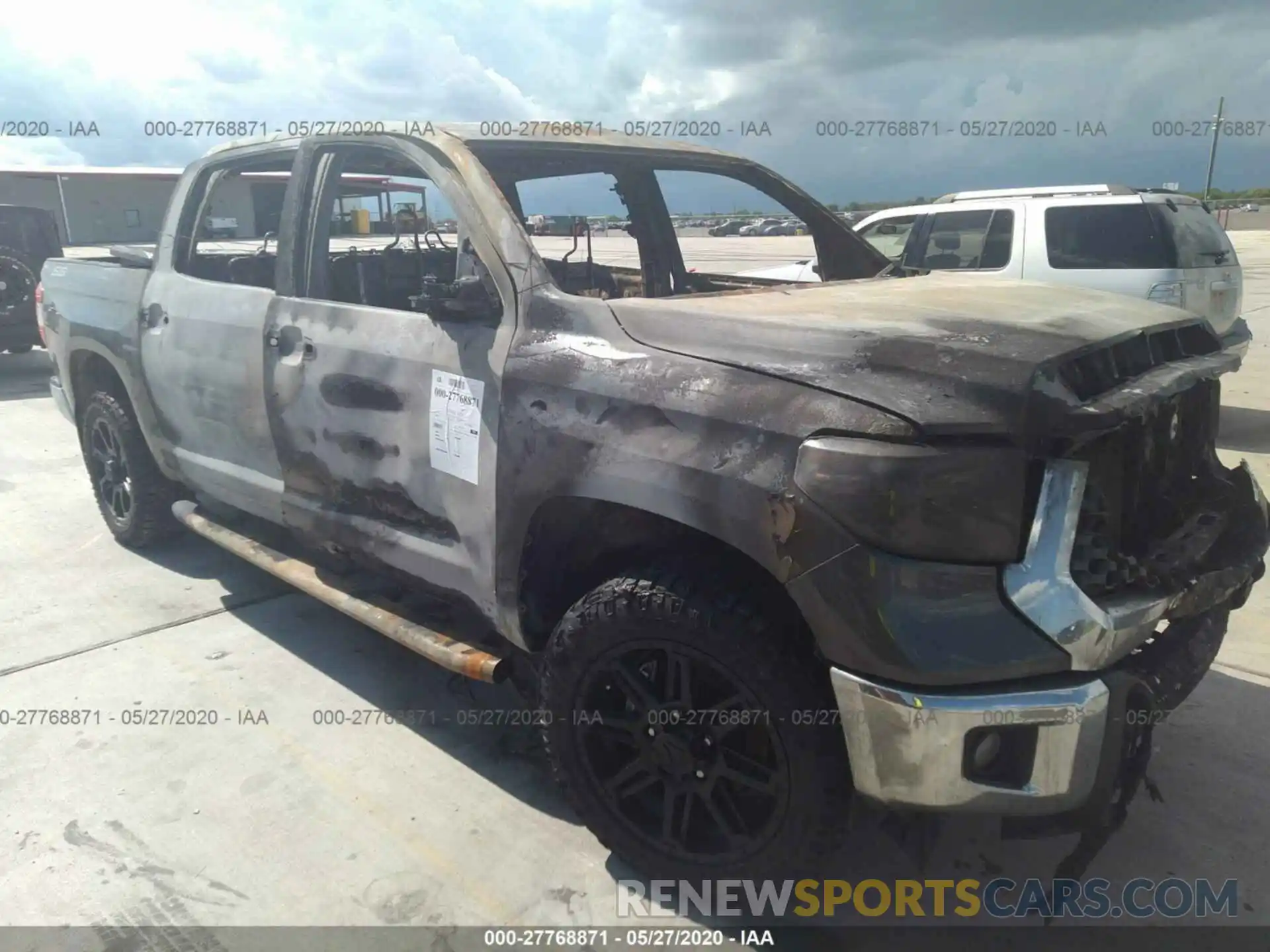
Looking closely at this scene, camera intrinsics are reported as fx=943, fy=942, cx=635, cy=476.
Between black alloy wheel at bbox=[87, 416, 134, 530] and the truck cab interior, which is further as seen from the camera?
black alloy wheel at bbox=[87, 416, 134, 530]

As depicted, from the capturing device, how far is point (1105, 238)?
7.27 m

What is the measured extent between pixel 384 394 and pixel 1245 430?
23.7ft

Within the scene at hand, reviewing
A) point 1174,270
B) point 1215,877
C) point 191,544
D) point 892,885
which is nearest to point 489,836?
point 892,885

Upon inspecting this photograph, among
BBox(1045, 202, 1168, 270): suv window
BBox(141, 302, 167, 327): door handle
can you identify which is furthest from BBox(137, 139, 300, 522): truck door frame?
BBox(1045, 202, 1168, 270): suv window

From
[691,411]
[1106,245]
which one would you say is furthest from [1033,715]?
[1106,245]

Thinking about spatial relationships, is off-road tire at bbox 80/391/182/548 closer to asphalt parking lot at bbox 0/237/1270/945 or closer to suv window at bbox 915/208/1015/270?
asphalt parking lot at bbox 0/237/1270/945

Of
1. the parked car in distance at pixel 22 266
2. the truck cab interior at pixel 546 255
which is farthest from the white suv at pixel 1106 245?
the parked car in distance at pixel 22 266

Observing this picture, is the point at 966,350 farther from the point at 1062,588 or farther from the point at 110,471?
the point at 110,471

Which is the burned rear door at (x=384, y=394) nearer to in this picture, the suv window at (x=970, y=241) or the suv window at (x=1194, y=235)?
the suv window at (x=970, y=241)

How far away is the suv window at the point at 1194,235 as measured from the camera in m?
7.09

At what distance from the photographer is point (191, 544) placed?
5035 mm

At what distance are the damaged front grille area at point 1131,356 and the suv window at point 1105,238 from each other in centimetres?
499

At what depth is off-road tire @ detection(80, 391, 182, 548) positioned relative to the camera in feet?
14.9

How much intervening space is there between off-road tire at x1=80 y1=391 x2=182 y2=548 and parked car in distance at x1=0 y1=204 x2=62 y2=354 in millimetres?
6089
